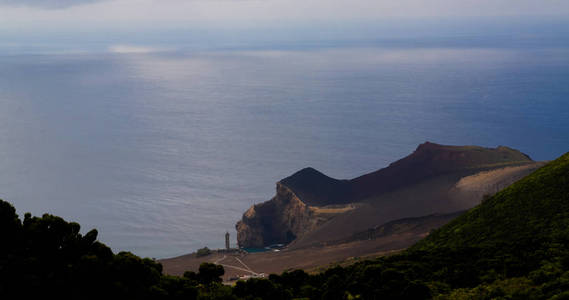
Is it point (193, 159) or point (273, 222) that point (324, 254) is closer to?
point (273, 222)

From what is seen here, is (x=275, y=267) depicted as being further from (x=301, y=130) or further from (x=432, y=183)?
(x=301, y=130)

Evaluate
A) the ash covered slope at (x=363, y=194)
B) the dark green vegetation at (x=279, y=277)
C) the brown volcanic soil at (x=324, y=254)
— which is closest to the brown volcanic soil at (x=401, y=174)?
the ash covered slope at (x=363, y=194)

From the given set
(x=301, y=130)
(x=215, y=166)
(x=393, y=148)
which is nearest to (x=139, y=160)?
(x=215, y=166)

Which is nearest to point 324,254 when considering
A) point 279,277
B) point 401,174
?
point 279,277

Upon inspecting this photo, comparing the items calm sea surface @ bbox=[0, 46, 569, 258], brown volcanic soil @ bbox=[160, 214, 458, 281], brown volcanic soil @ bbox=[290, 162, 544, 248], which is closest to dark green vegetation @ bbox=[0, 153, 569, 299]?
brown volcanic soil @ bbox=[160, 214, 458, 281]

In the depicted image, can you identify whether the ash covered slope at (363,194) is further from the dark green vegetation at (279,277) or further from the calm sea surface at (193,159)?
the dark green vegetation at (279,277)

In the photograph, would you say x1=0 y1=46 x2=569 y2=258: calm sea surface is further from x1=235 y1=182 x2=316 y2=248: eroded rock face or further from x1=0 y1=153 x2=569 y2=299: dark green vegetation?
x1=0 y1=153 x2=569 y2=299: dark green vegetation

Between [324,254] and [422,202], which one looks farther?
[422,202]
